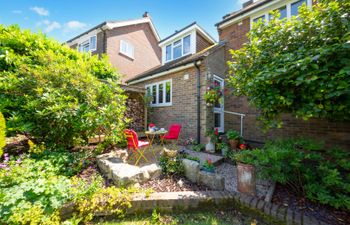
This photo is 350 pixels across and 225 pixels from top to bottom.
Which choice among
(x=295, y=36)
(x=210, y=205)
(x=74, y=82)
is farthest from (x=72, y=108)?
(x=295, y=36)

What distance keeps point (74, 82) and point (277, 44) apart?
5333mm

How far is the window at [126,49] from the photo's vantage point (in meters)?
12.2

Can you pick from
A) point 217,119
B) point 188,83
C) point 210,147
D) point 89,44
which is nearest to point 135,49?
point 89,44

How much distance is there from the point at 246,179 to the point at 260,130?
3.92 m

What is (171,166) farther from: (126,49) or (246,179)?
(126,49)

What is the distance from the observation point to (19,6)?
6516 mm

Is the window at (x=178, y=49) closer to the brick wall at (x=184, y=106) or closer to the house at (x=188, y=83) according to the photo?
the house at (x=188, y=83)

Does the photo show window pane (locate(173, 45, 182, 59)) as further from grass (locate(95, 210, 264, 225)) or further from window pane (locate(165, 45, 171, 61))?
grass (locate(95, 210, 264, 225))

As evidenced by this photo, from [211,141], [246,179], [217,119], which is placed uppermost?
[217,119]

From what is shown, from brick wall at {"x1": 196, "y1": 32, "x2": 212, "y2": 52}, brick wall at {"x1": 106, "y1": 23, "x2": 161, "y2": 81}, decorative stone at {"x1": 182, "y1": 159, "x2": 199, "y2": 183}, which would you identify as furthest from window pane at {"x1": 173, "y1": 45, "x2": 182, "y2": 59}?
decorative stone at {"x1": 182, "y1": 159, "x2": 199, "y2": 183}

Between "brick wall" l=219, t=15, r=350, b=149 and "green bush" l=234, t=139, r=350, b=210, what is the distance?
6.88ft

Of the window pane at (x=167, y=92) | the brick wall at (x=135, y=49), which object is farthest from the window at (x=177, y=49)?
the brick wall at (x=135, y=49)

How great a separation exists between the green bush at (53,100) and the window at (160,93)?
11.4 feet

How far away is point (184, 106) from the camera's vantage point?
707 centimetres
